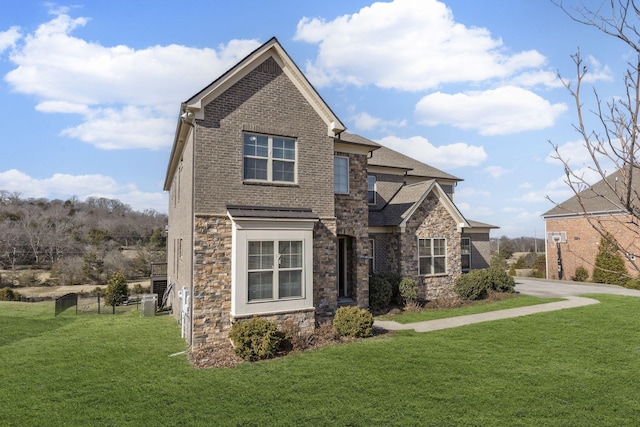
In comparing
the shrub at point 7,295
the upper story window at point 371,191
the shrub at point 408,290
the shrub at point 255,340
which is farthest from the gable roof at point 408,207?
the shrub at point 7,295

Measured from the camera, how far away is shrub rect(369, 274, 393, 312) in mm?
15562

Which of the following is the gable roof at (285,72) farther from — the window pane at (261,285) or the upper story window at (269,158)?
the window pane at (261,285)

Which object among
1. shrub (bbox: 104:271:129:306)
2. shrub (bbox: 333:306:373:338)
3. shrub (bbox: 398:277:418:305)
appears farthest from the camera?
shrub (bbox: 104:271:129:306)

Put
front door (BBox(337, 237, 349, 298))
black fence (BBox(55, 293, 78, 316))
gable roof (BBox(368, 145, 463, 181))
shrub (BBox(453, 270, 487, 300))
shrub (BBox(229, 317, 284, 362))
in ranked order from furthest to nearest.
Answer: gable roof (BBox(368, 145, 463, 181)) < shrub (BBox(453, 270, 487, 300)) < black fence (BBox(55, 293, 78, 316)) < front door (BBox(337, 237, 349, 298)) < shrub (BBox(229, 317, 284, 362))

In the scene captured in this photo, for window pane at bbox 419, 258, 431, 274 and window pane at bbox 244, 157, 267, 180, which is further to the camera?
window pane at bbox 419, 258, 431, 274

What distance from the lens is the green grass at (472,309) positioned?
47.7 feet

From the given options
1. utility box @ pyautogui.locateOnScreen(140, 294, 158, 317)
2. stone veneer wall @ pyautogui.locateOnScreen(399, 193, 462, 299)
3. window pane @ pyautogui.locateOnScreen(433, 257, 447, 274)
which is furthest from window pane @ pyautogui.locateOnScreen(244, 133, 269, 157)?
window pane @ pyautogui.locateOnScreen(433, 257, 447, 274)

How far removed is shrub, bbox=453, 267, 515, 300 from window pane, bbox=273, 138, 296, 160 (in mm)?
10743

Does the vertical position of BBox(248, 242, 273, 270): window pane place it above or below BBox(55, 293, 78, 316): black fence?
above

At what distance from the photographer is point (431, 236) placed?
1791cm

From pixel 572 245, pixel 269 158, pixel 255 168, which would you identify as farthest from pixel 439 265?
pixel 572 245

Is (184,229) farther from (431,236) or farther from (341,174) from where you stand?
(431,236)

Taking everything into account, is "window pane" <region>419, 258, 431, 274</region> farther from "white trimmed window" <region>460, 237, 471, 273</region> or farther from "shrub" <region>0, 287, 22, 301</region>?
"shrub" <region>0, 287, 22, 301</region>

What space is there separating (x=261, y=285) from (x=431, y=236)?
980cm
